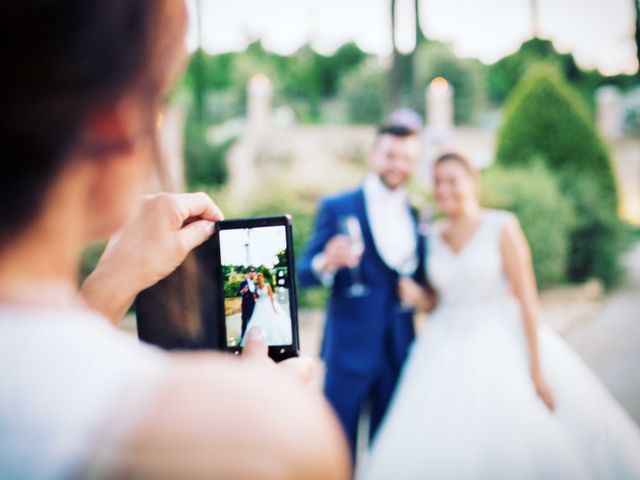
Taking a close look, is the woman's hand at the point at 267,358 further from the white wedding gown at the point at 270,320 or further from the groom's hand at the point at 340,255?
the groom's hand at the point at 340,255

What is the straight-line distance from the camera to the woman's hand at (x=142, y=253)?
37.2 inches

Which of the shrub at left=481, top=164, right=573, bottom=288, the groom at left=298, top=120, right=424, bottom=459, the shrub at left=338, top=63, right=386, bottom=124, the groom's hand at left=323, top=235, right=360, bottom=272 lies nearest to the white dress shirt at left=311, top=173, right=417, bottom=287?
the groom at left=298, top=120, right=424, bottom=459

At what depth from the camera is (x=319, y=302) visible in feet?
25.1

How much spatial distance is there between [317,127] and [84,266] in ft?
54.8

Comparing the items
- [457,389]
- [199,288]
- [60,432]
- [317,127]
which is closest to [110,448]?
[60,432]

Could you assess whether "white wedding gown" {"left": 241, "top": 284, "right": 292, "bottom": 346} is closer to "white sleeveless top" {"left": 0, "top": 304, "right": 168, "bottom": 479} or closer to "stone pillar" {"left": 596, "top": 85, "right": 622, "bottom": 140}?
"white sleeveless top" {"left": 0, "top": 304, "right": 168, "bottom": 479}

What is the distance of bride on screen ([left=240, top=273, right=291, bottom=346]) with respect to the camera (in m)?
1.09

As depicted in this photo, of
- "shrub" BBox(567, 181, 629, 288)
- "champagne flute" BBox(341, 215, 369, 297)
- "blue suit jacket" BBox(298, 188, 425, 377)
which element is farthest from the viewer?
"shrub" BBox(567, 181, 629, 288)

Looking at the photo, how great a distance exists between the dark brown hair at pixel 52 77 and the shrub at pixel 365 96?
1086 inches

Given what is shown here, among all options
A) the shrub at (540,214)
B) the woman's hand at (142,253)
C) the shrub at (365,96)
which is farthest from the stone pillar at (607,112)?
the woman's hand at (142,253)

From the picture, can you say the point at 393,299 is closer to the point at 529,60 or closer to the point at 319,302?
the point at 319,302

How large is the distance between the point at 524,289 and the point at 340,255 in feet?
3.54

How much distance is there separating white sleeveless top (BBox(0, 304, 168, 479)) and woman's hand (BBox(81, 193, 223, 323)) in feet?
1.63

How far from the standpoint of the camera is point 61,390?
1.38 feet
